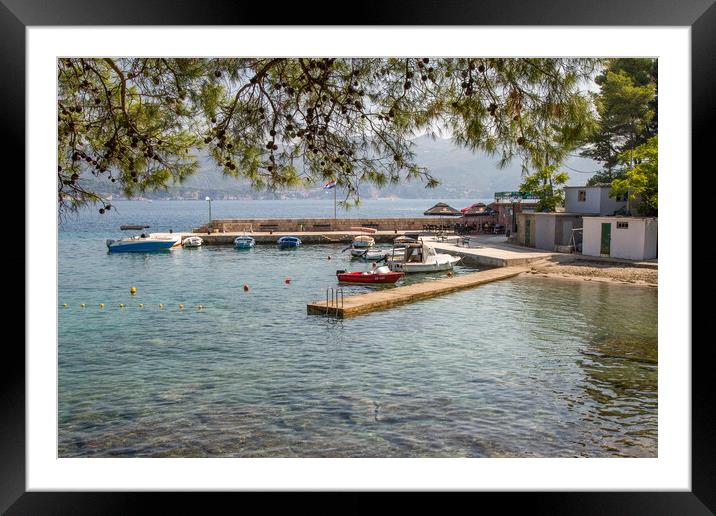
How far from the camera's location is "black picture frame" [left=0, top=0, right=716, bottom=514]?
9.78 ft

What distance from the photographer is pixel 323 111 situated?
648cm

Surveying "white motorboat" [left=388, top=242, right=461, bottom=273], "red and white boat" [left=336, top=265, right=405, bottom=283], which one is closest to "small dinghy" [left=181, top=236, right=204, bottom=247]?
"white motorboat" [left=388, top=242, right=461, bottom=273]

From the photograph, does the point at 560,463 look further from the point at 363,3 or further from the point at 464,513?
the point at 363,3

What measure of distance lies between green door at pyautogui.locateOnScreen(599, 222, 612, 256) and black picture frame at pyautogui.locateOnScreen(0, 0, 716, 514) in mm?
24869

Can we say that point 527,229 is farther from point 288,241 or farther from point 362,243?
point 288,241

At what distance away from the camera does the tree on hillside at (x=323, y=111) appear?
226 inches

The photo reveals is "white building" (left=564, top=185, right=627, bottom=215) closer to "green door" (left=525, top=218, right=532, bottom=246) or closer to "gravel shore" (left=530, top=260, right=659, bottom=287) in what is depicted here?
"green door" (left=525, top=218, right=532, bottom=246)

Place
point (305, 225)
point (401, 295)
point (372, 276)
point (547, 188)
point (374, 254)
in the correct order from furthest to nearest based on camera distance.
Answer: point (305, 225) → point (374, 254) → point (547, 188) → point (372, 276) → point (401, 295)

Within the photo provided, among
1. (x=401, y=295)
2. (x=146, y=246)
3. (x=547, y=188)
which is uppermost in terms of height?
(x=547, y=188)

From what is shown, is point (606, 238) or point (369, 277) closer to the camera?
point (369, 277)

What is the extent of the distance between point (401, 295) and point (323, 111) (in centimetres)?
1599

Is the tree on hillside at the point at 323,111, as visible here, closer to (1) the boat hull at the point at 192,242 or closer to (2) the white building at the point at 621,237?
(2) the white building at the point at 621,237

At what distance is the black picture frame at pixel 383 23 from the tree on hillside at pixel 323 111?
2.33 metres

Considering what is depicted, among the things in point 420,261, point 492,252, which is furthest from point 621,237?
point 420,261
